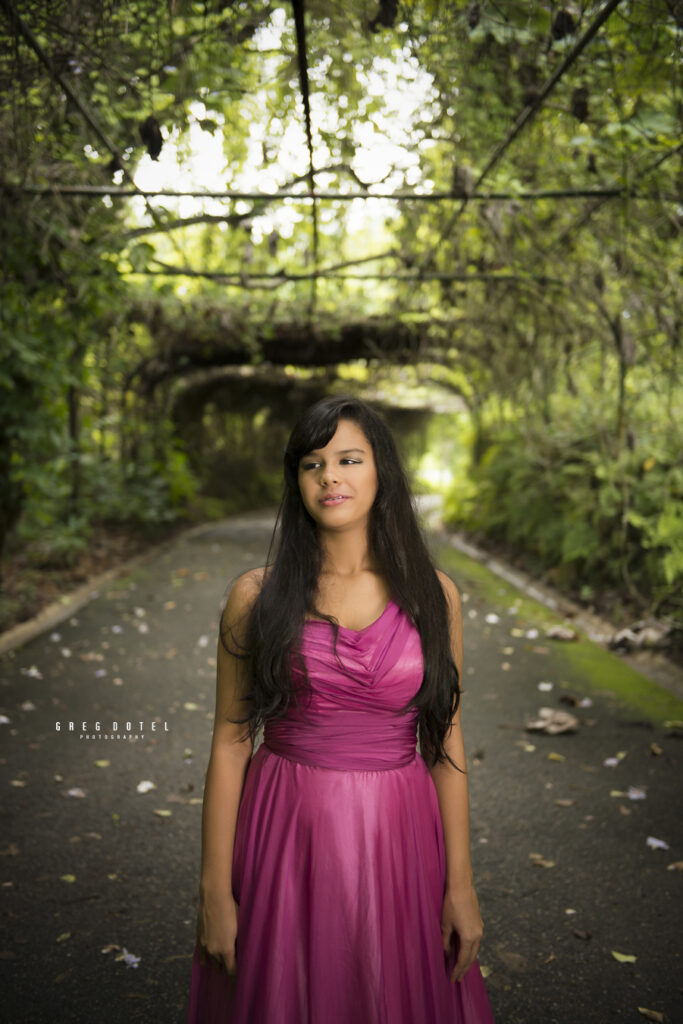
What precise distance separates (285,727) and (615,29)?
12.3 feet

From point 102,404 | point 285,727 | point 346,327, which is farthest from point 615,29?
point 102,404

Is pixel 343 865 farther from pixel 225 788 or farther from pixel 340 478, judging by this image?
pixel 340 478

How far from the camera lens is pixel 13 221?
5.62m

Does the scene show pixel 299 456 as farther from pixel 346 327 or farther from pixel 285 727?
pixel 346 327

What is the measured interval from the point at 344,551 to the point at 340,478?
8.1 inches

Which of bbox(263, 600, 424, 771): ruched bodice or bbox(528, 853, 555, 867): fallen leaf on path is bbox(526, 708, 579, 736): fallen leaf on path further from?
bbox(263, 600, 424, 771): ruched bodice

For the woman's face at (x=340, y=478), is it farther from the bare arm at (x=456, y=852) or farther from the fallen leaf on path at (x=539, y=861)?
the fallen leaf on path at (x=539, y=861)

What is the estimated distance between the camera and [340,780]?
1738 mm

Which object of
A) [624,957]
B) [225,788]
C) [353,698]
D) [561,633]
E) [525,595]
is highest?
[353,698]

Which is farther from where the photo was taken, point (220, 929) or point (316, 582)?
point (316, 582)

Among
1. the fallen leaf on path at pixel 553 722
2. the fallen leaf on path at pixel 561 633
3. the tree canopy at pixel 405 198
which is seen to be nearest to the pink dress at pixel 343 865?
the tree canopy at pixel 405 198

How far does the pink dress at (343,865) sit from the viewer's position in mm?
1666

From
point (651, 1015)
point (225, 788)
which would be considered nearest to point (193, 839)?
point (651, 1015)

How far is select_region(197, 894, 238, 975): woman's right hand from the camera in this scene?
67.6 inches
